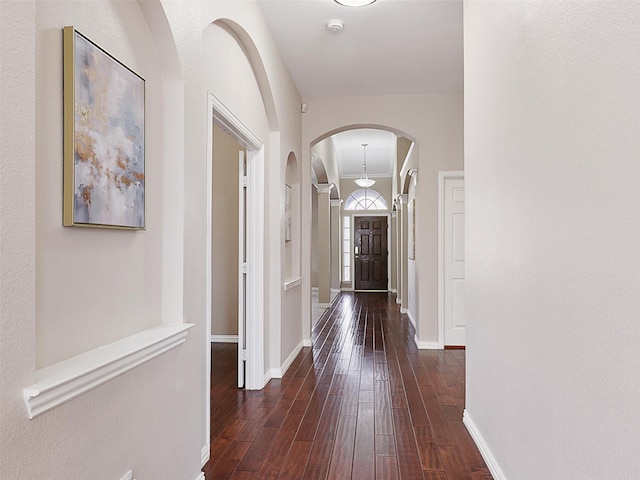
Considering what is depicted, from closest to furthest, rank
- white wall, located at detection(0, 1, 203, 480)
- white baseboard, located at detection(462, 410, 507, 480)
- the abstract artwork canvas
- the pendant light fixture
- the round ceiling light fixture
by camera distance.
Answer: white wall, located at detection(0, 1, 203, 480) → the abstract artwork canvas → white baseboard, located at detection(462, 410, 507, 480) → the round ceiling light fixture → the pendant light fixture

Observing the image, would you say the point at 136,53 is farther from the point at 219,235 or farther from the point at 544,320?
the point at 219,235

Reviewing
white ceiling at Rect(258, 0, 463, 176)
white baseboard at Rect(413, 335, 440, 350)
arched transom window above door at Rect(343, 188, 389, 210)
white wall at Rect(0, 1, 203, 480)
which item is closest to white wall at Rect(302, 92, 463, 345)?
white baseboard at Rect(413, 335, 440, 350)

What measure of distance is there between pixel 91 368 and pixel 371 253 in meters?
11.6

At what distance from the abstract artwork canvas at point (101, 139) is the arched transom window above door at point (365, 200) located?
36.4 feet

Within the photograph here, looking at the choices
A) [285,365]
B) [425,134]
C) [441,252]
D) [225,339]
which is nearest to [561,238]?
[285,365]

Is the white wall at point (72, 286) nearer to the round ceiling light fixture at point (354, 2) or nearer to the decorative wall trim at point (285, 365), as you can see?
the round ceiling light fixture at point (354, 2)

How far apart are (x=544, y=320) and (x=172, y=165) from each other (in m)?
1.57

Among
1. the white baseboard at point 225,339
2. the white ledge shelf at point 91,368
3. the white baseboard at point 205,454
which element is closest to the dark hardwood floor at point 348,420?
the white baseboard at point 205,454

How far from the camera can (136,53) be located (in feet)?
5.89

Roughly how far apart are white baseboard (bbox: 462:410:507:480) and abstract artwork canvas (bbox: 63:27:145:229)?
6.44 ft

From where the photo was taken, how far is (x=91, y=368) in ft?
4.42

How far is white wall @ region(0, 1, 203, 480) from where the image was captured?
109 centimetres

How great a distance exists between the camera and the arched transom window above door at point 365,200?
498 inches

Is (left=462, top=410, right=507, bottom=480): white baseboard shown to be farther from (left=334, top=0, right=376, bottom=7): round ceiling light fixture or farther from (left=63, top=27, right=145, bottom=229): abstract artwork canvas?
(left=334, top=0, right=376, bottom=7): round ceiling light fixture
